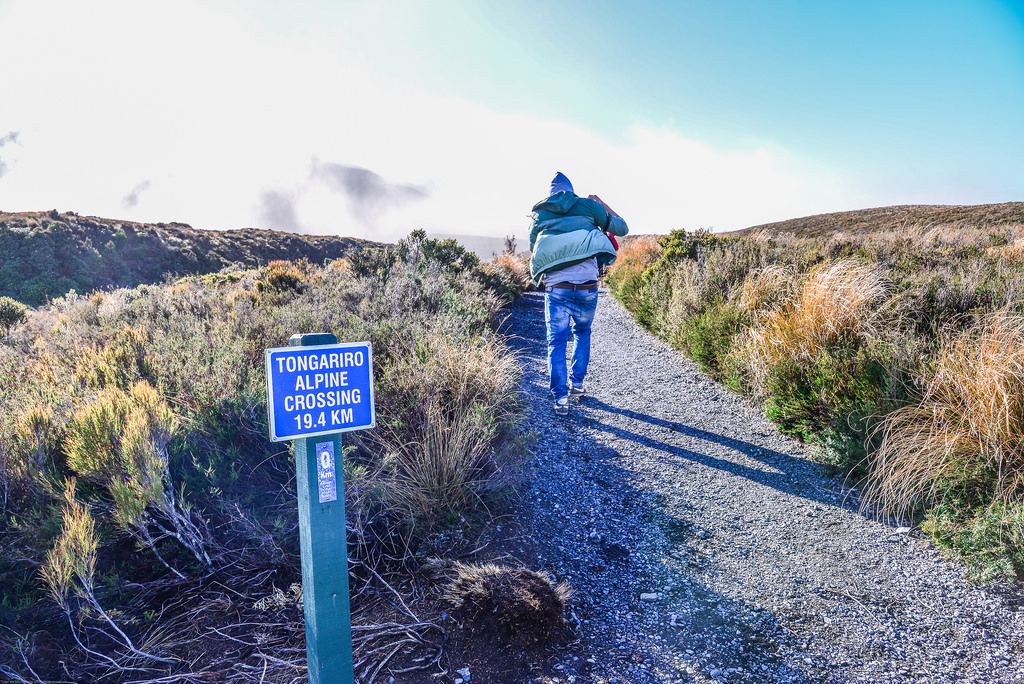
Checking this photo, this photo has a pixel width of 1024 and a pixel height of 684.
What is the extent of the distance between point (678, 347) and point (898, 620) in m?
4.90

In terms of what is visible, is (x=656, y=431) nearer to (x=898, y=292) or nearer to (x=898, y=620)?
(x=898, y=620)

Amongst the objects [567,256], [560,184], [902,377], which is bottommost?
[902,377]

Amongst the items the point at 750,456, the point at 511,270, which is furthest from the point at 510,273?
the point at 750,456

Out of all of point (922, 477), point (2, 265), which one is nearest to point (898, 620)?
point (922, 477)

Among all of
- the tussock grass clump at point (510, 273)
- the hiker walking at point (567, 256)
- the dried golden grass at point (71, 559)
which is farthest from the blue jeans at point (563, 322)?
the tussock grass clump at point (510, 273)

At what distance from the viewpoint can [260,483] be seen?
3.35 meters

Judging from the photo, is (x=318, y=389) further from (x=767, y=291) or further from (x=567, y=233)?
(x=767, y=291)

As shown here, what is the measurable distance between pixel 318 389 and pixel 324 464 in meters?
0.25

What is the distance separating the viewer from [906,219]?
28.1m

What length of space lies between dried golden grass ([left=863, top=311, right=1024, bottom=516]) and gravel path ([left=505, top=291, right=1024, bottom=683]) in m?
0.34

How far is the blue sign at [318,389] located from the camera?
4.98 feet

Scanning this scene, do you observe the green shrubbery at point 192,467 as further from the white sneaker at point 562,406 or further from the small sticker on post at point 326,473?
the small sticker on post at point 326,473

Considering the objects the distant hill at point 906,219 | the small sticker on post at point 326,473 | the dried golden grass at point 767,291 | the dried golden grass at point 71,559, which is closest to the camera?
the small sticker on post at point 326,473

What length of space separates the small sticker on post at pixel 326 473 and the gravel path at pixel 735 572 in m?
1.35
